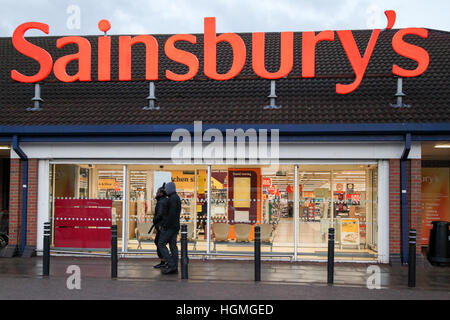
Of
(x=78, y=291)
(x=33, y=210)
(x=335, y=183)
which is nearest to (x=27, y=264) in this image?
A: (x=33, y=210)

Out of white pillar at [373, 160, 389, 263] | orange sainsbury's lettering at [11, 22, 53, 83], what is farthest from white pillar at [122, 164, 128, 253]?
white pillar at [373, 160, 389, 263]

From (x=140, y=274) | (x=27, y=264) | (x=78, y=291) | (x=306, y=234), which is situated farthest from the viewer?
(x=306, y=234)

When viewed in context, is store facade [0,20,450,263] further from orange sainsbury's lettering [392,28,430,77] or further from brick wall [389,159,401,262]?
orange sainsbury's lettering [392,28,430,77]

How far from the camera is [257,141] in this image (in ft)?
41.9

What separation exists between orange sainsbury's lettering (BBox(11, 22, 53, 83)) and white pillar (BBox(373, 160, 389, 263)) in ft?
30.1

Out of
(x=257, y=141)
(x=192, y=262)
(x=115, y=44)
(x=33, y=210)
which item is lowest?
(x=192, y=262)

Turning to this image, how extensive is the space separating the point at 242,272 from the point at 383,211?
3.97m

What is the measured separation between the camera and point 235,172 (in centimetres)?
1331

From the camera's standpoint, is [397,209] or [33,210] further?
[33,210]

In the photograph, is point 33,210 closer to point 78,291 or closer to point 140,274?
point 140,274

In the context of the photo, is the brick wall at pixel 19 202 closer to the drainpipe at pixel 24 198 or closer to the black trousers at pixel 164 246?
the drainpipe at pixel 24 198

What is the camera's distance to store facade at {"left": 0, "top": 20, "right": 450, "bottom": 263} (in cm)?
1250

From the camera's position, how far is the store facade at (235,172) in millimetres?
12500

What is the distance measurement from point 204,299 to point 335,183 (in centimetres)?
611
